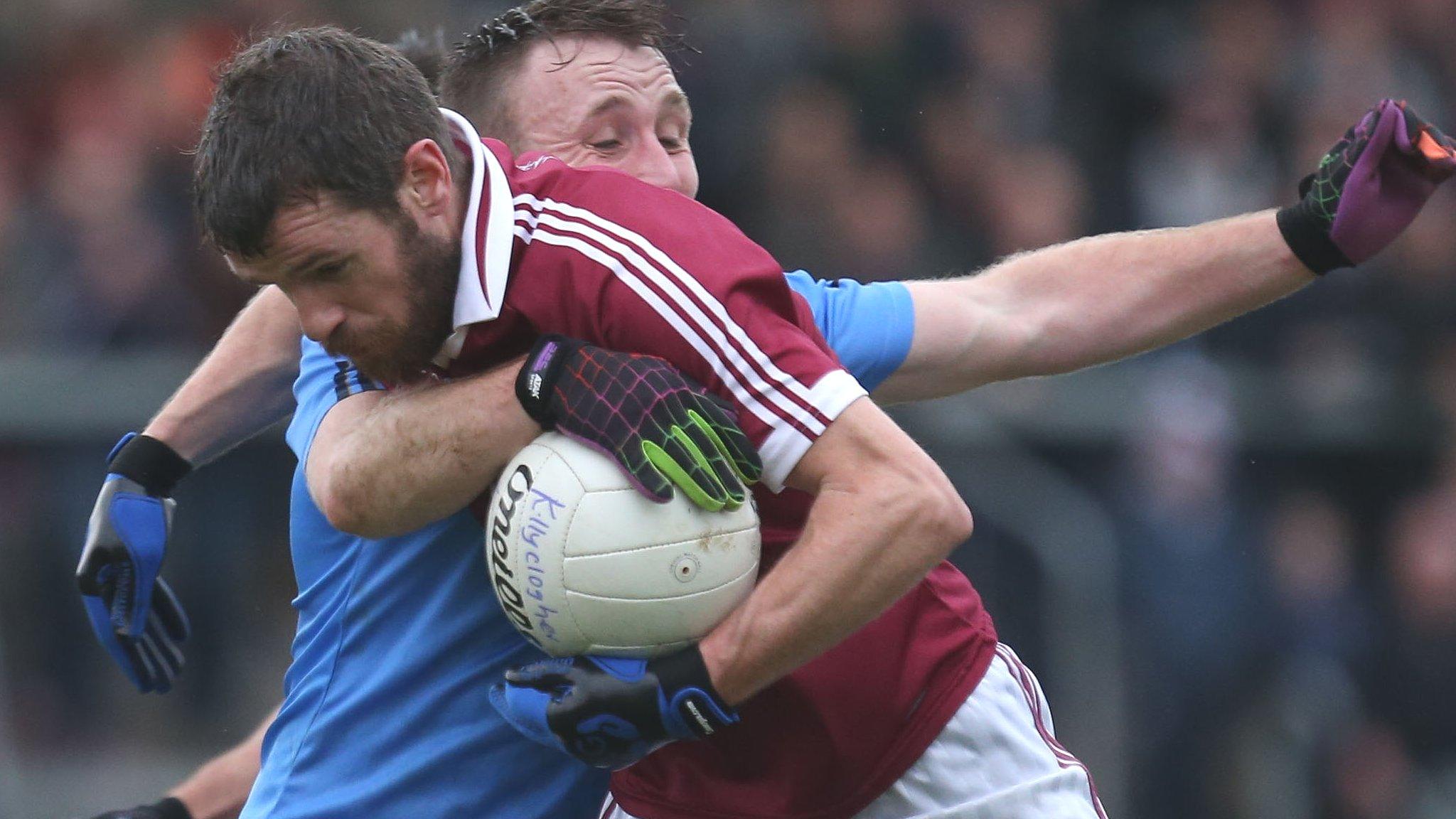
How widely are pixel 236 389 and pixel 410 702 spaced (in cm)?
99

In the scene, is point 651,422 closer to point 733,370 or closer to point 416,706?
point 733,370

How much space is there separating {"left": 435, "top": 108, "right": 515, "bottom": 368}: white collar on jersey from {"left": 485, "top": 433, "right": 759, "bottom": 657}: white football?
0.25 m

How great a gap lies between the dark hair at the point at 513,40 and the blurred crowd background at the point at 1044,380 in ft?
9.81

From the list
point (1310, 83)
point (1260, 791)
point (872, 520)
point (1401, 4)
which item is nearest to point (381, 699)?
point (872, 520)

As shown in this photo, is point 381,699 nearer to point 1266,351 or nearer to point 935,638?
point 935,638

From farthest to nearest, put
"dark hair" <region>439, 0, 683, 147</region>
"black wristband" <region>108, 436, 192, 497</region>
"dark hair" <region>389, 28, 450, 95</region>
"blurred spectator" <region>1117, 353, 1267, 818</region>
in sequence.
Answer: "blurred spectator" <region>1117, 353, 1267, 818</region>, "dark hair" <region>389, 28, 450, 95</region>, "dark hair" <region>439, 0, 683, 147</region>, "black wristband" <region>108, 436, 192, 497</region>

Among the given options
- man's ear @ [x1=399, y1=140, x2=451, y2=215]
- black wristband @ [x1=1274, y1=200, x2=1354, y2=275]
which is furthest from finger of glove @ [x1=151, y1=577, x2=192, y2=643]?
black wristband @ [x1=1274, y1=200, x2=1354, y2=275]

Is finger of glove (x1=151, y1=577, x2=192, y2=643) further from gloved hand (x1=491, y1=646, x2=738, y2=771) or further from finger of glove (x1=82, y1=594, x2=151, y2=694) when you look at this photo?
gloved hand (x1=491, y1=646, x2=738, y2=771)

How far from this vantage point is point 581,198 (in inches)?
119

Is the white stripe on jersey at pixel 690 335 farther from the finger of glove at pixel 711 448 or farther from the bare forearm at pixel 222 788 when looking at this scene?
the bare forearm at pixel 222 788

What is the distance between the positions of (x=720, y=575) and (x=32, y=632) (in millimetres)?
4684

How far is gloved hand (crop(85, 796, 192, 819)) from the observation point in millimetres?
4098

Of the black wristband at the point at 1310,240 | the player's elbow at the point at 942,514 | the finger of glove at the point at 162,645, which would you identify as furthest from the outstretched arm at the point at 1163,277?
the finger of glove at the point at 162,645

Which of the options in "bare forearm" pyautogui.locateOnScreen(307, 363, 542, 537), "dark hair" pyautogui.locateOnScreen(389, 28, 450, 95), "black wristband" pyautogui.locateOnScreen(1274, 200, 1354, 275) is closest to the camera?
"bare forearm" pyautogui.locateOnScreen(307, 363, 542, 537)
